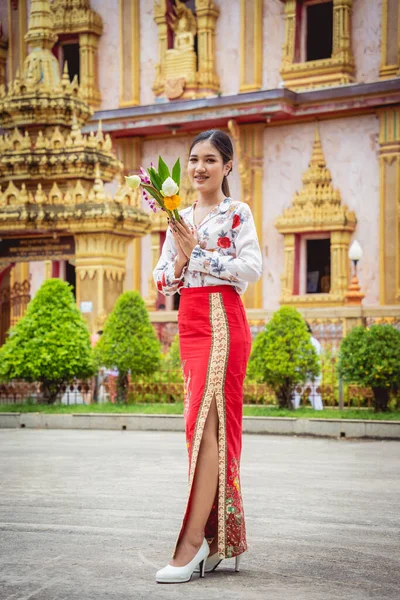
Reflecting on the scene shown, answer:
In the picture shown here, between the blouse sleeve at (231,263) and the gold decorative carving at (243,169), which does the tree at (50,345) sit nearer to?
the gold decorative carving at (243,169)

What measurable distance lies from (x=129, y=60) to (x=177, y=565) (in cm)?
2625

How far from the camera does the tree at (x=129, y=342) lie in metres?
16.7

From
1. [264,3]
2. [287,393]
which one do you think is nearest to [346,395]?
[287,393]

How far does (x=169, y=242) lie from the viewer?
564cm

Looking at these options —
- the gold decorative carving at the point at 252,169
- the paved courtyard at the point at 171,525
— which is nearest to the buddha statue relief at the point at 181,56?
the gold decorative carving at the point at 252,169

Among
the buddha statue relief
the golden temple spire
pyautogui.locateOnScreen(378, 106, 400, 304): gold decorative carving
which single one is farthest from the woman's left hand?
the buddha statue relief

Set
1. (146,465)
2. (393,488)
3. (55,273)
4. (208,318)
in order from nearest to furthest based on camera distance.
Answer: (208,318), (393,488), (146,465), (55,273)

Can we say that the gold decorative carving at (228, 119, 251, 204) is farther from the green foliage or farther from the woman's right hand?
the woman's right hand

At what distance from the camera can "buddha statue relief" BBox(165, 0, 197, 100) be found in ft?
93.6

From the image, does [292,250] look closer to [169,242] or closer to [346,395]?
[346,395]

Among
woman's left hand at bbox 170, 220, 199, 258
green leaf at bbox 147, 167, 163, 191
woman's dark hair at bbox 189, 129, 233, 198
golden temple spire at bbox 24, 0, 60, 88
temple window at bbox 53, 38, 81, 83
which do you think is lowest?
woman's left hand at bbox 170, 220, 199, 258

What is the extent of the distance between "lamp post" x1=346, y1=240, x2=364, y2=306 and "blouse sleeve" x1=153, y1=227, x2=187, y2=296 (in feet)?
57.2

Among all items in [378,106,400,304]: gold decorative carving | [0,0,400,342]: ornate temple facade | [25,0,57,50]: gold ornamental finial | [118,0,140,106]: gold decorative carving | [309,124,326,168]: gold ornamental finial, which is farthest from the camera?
[118,0,140,106]: gold decorative carving

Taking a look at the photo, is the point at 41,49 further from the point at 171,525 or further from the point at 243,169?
the point at 171,525
